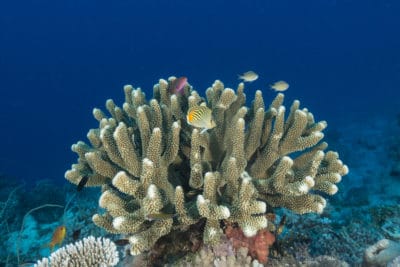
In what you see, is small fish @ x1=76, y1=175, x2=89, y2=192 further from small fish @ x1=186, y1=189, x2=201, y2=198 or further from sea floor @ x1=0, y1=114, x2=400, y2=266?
small fish @ x1=186, y1=189, x2=201, y2=198

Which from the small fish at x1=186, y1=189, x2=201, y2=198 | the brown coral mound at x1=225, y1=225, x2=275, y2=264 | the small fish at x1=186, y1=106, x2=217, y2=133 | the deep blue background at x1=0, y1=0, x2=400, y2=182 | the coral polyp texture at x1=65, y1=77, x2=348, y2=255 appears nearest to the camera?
the coral polyp texture at x1=65, y1=77, x2=348, y2=255

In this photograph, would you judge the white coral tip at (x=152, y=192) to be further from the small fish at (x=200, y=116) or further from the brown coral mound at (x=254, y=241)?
the brown coral mound at (x=254, y=241)

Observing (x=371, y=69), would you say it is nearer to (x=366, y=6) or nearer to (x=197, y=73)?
(x=197, y=73)

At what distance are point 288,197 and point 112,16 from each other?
146 meters

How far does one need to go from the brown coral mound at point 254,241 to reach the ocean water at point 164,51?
5715 cm

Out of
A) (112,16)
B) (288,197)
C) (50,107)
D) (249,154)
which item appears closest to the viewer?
(288,197)

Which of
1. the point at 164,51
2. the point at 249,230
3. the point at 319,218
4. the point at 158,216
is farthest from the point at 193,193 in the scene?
the point at 164,51

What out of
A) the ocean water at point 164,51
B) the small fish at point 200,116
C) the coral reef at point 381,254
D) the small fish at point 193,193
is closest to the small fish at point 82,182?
the small fish at point 193,193

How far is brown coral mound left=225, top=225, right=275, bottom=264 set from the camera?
3781 mm

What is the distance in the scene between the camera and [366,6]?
159 metres

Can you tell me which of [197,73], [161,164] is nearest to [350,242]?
[161,164]

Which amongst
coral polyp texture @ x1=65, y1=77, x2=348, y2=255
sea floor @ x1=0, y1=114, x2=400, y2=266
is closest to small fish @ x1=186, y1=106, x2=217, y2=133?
coral polyp texture @ x1=65, y1=77, x2=348, y2=255

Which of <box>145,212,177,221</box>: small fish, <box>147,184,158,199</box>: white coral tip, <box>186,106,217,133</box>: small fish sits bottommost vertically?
<box>145,212,177,221</box>: small fish

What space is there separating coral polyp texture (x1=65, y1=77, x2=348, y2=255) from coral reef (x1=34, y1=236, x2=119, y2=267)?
0.64m
